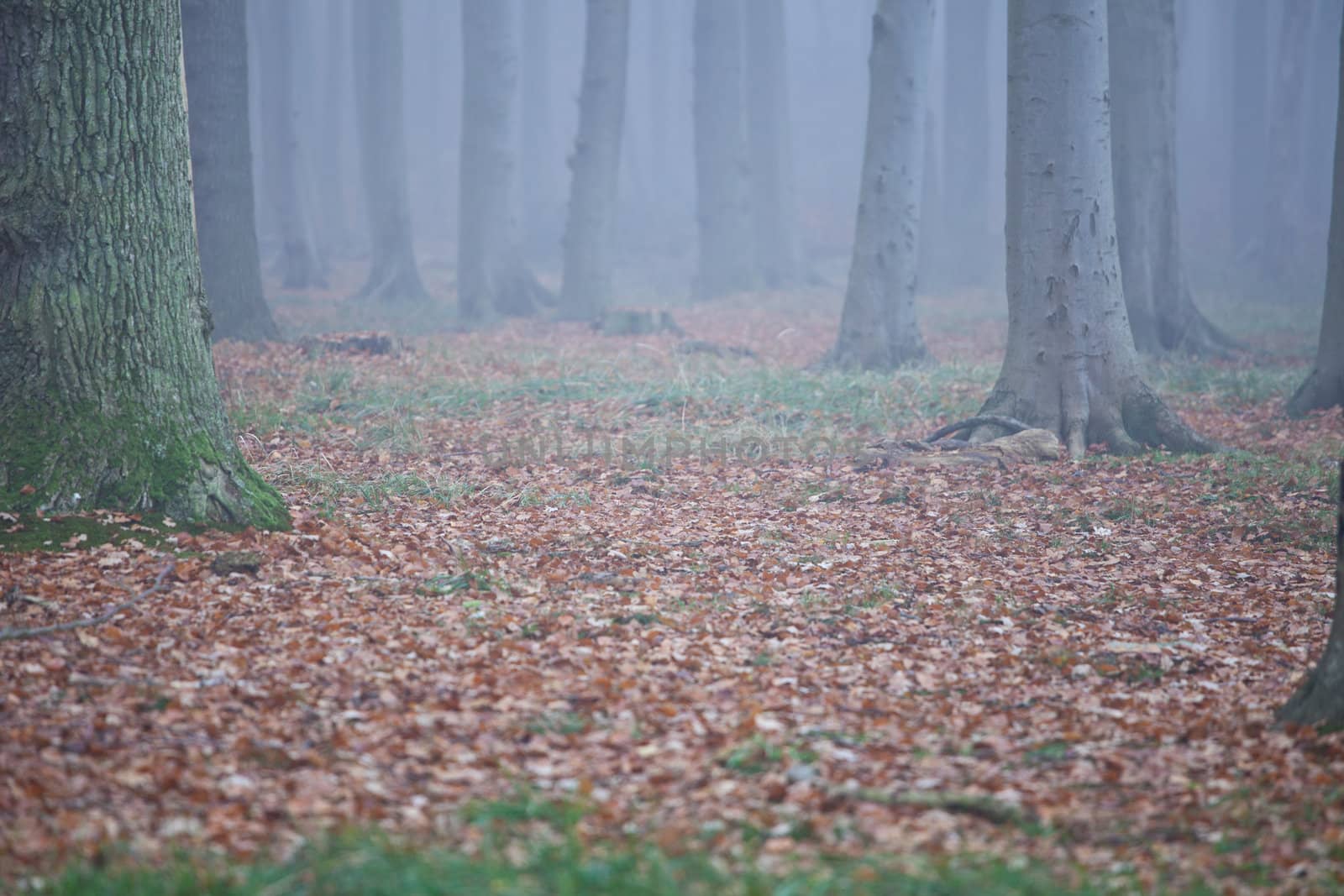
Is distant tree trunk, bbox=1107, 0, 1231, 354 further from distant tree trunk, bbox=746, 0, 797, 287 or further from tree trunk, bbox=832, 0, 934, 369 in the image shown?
distant tree trunk, bbox=746, 0, 797, 287

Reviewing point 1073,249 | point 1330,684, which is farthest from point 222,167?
point 1330,684

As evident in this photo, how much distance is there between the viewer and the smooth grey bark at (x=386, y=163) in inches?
887

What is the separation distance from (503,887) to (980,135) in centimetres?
2733

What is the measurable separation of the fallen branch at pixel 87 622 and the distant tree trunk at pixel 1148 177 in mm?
12642

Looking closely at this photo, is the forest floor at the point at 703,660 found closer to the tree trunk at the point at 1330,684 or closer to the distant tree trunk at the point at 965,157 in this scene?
the tree trunk at the point at 1330,684

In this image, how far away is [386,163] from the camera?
24.4 metres

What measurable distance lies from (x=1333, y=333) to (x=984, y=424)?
4.21m

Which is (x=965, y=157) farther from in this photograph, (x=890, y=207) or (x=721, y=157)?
(x=890, y=207)

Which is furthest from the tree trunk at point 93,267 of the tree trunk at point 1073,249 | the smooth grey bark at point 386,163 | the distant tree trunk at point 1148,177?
the smooth grey bark at point 386,163

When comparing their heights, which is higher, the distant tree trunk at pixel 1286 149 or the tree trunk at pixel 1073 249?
the distant tree trunk at pixel 1286 149

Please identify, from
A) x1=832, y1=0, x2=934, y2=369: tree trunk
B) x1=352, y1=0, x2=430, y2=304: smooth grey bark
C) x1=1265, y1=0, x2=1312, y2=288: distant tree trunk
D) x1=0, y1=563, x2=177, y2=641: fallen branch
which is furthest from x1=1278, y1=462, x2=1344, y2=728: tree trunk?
x1=1265, y1=0, x2=1312, y2=288: distant tree trunk

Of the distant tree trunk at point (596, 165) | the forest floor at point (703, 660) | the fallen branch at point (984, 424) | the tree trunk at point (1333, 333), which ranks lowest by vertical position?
the forest floor at point (703, 660)

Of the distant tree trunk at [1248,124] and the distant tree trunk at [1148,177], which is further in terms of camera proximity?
the distant tree trunk at [1248,124]

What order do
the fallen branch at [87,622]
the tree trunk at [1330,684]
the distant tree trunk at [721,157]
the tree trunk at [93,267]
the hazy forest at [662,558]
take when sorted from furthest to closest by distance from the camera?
the distant tree trunk at [721,157]
the tree trunk at [93,267]
the fallen branch at [87,622]
the tree trunk at [1330,684]
the hazy forest at [662,558]
